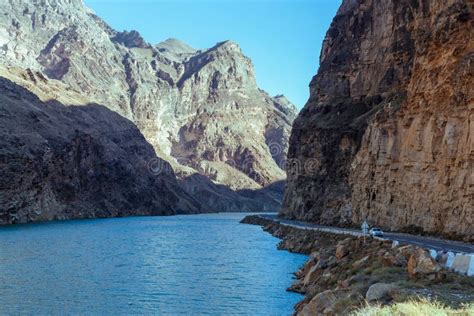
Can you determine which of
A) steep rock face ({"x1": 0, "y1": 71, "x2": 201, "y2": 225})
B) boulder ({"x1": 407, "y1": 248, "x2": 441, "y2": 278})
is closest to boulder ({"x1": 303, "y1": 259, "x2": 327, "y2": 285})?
boulder ({"x1": 407, "y1": 248, "x2": 441, "y2": 278})

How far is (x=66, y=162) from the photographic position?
148 m

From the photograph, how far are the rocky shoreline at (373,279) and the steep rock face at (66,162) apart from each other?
89.8 metres

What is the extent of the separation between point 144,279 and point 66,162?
114 meters

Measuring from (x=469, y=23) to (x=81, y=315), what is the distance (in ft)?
110

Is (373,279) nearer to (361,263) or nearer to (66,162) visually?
(361,263)

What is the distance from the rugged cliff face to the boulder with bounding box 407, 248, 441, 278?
1553 centimetres

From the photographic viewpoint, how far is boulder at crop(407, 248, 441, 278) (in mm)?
22047

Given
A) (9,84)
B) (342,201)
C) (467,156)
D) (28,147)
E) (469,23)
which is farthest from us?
(9,84)

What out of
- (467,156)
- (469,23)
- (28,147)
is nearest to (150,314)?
(467,156)

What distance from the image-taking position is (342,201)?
76.1 metres

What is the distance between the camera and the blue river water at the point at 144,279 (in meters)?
30.6

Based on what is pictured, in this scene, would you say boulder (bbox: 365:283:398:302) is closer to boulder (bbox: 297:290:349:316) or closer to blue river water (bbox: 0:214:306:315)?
boulder (bbox: 297:290:349:316)

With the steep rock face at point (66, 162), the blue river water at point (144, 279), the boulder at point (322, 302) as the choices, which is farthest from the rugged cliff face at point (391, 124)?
the steep rock face at point (66, 162)

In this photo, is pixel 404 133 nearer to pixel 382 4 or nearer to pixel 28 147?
pixel 382 4
